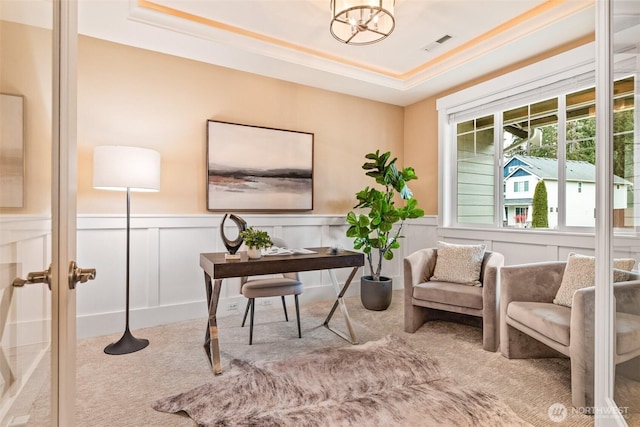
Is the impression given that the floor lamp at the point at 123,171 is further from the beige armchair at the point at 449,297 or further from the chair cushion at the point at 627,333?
the chair cushion at the point at 627,333

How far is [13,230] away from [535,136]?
3965mm

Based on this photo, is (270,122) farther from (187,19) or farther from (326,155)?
(187,19)

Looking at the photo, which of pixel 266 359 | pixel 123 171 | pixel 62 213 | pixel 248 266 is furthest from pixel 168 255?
pixel 62 213

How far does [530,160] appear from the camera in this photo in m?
3.29

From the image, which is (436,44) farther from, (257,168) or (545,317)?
(545,317)

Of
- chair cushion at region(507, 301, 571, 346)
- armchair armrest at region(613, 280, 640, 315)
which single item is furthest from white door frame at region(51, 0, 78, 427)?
chair cushion at region(507, 301, 571, 346)

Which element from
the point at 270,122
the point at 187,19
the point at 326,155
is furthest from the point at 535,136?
the point at 187,19

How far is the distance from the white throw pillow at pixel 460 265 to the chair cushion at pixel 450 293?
0.22ft

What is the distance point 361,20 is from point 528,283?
236 cm

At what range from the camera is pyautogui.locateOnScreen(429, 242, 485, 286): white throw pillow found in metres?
2.81

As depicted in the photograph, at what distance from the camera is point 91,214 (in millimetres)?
2799

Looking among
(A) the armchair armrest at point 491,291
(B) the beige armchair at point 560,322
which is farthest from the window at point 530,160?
(A) the armchair armrest at point 491,291

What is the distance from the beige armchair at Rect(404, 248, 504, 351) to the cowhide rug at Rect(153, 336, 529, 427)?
567 millimetres

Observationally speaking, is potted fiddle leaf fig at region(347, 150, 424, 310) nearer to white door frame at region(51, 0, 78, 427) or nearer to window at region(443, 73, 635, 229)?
window at region(443, 73, 635, 229)
